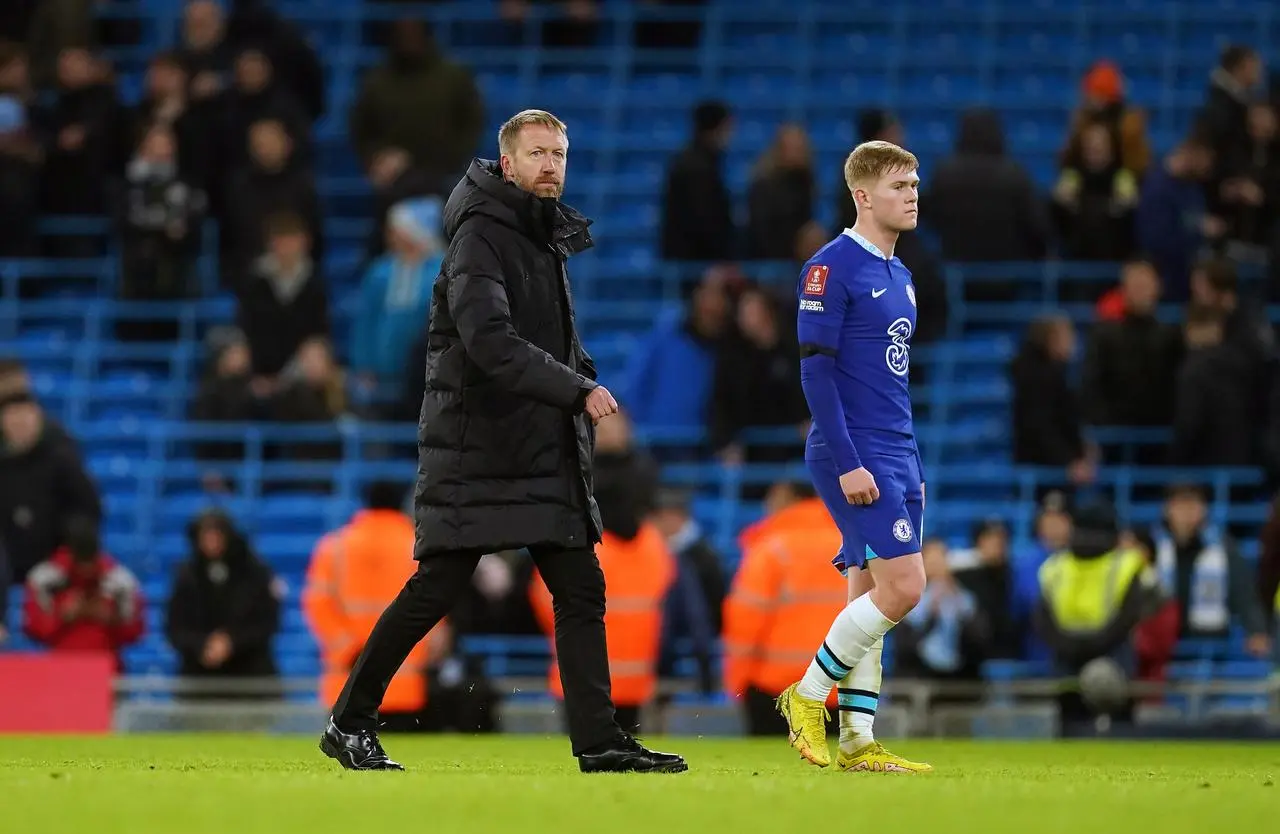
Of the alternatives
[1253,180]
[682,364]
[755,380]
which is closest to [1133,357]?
[1253,180]

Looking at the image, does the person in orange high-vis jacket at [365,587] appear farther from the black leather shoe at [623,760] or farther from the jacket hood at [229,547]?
the black leather shoe at [623,760]

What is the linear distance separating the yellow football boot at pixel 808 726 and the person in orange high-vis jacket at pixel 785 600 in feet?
15.3

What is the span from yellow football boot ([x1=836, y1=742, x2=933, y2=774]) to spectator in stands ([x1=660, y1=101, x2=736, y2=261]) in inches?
434

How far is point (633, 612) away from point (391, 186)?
19.8 feet

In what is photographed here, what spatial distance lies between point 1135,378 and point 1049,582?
2.83m

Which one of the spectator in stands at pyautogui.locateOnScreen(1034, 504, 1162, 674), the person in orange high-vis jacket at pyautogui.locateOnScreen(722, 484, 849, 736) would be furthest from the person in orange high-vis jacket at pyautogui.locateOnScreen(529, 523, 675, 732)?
the spectator in stands at pyautogui.locateOnScreen(1034, 504, 1162, 674)

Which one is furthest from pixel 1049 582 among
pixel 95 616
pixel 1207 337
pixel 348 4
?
pixel 348 4

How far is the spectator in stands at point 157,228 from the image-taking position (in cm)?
2064

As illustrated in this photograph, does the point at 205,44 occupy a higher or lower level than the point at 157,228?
higher

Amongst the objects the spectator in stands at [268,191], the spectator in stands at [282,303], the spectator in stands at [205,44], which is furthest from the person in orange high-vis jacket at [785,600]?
the spectator in stands at [205,44]

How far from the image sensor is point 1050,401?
17.8 meters

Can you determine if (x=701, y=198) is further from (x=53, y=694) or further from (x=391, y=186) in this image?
(x=53, y=694)

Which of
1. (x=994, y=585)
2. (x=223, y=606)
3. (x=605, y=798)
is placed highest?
(x=605, y=798)

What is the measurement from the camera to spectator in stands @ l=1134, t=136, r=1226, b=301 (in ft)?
62.6
